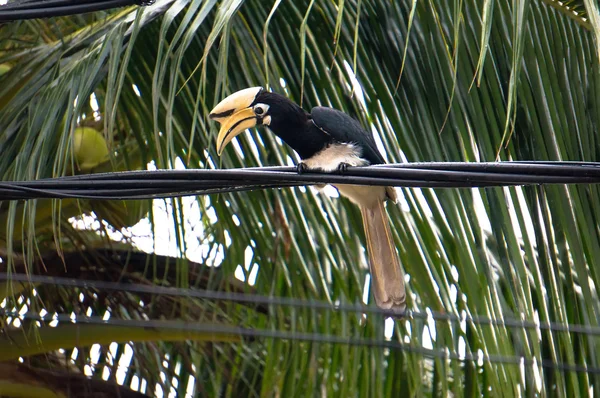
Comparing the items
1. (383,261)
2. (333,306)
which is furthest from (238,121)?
(333,306)

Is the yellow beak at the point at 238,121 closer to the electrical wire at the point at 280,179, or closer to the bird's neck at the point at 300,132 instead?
the bird's neck at the point at 300,132

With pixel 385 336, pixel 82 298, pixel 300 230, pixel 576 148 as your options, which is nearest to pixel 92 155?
pixel 82 298

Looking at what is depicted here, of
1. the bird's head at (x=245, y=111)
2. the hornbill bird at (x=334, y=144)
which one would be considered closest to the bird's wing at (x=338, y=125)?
the hornbill bird at (x=334, y=144)

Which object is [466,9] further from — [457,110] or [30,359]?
[30,359]

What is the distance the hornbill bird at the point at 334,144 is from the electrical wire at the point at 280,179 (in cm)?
54

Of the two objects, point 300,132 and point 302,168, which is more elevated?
point 300,132

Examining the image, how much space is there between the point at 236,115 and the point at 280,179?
621 mm

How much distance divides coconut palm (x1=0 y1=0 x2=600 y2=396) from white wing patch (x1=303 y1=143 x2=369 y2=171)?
0.13m

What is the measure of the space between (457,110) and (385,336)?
0.79 metres

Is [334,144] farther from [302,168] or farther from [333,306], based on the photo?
[333,306]

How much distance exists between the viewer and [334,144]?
8.70 ft

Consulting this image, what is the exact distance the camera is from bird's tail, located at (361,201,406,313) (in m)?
2.49

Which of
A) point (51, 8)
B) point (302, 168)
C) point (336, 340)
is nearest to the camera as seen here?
point (51, 8)

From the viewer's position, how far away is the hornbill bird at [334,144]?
8.11ft
